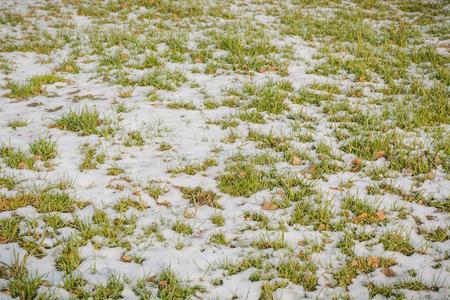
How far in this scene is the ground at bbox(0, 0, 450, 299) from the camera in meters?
3.09

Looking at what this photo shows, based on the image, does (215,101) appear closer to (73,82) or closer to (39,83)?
(73,82)

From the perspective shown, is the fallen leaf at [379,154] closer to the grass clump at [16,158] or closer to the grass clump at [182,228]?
the grass clump at [182,228]

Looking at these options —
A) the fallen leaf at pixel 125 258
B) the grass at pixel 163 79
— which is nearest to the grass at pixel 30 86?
the grass at pixel 163 79

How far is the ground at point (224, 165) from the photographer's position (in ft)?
10.2

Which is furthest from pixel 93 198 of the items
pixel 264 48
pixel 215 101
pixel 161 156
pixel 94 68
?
pixel 264 48

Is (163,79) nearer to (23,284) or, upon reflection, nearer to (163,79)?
(163,79)

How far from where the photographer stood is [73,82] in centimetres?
640

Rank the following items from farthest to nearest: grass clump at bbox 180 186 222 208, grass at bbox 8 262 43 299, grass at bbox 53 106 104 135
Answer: grass at bbox 53 106 104 135, grass clump at bbox 180 186 222 208, grass at bbox 8 262 43 299

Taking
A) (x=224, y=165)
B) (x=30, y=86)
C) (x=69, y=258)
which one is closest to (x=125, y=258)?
(x=69, y=258)

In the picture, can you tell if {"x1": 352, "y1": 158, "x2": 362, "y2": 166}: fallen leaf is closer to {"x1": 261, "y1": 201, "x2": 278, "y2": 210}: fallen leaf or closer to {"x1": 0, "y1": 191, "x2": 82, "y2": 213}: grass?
{"x1": 261, "y1": 201, "x2": 278, "y2": 210}: fallen leaf

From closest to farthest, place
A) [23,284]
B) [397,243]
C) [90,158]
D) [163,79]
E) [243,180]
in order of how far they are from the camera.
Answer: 1. [23,284]
2. [397,243]
3. [243,180]
4. [90,158]
5. [163,79]

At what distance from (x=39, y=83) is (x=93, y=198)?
3.17 m

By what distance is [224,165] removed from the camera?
442 cm

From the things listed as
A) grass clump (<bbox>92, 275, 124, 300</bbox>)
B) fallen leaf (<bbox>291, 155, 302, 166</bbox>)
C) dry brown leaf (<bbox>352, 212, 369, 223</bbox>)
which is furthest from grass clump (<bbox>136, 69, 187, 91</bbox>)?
grass clump (<bbox>92, 275, 124, 300</bbox>)
